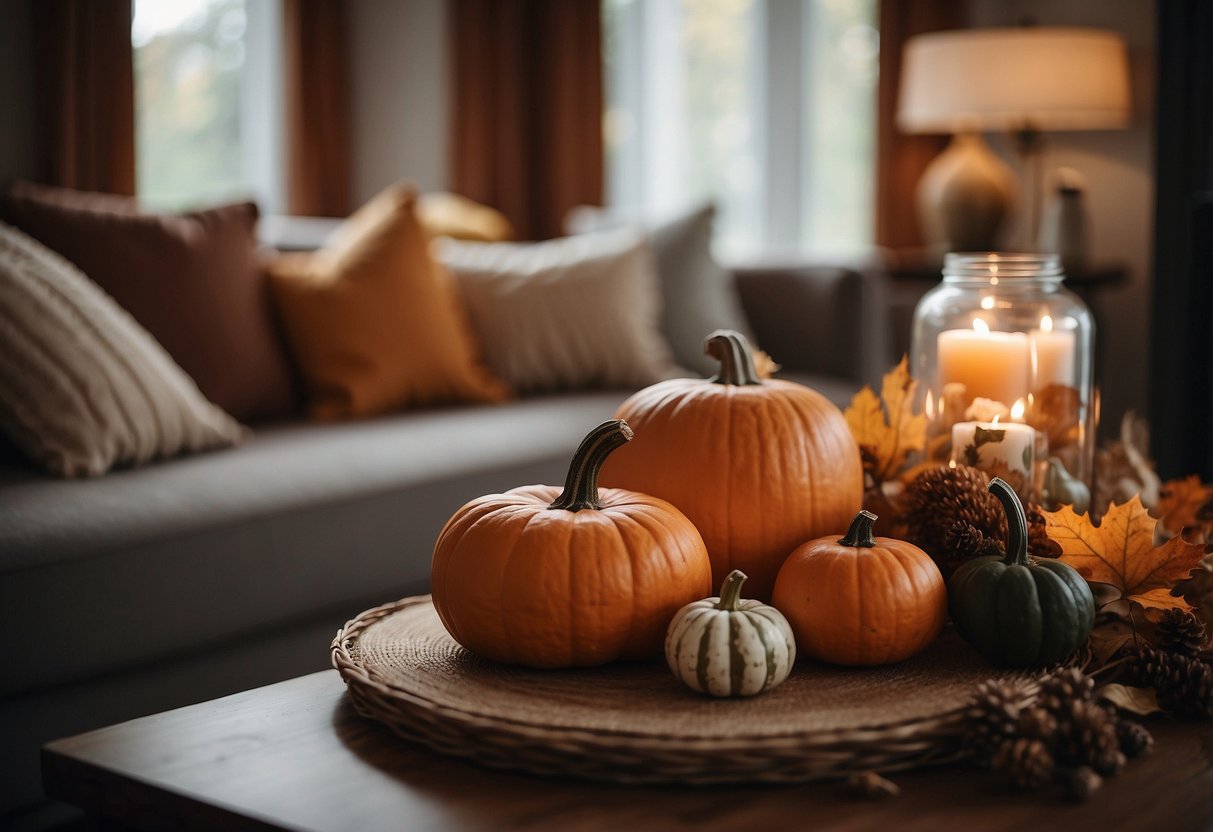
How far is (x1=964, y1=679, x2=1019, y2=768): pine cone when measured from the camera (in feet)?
2.96

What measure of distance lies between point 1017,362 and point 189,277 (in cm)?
166

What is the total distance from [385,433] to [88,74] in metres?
1.95

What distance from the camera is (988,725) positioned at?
907 millimetres

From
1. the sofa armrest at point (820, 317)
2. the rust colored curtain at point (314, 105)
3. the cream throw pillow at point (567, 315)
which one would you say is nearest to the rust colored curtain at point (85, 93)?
the rust colored curtain at point (314, 105)

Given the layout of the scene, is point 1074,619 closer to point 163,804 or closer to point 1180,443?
point 163,804

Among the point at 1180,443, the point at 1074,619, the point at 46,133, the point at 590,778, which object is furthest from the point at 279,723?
the point at 46,133

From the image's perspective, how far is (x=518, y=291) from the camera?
2895 millimetres

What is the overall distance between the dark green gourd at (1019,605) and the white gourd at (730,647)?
17 centimetres

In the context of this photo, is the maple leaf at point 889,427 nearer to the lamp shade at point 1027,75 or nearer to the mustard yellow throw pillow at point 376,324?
the mustard yellow throw pillow at point 376,324

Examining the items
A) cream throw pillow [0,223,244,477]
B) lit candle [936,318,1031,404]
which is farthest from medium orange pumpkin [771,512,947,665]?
cream throw pillow [0,223,244,477]

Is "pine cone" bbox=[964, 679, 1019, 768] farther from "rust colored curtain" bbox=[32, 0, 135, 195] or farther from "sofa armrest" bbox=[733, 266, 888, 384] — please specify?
"rust colored curtain" bbox=[32, 0, 135, 195]

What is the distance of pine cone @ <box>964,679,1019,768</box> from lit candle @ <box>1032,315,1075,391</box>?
2.00 ft

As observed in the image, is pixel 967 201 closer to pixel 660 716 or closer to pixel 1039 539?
pixel 1039 539

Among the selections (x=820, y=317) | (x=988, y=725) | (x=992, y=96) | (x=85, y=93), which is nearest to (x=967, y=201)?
(x=992, y=96)
